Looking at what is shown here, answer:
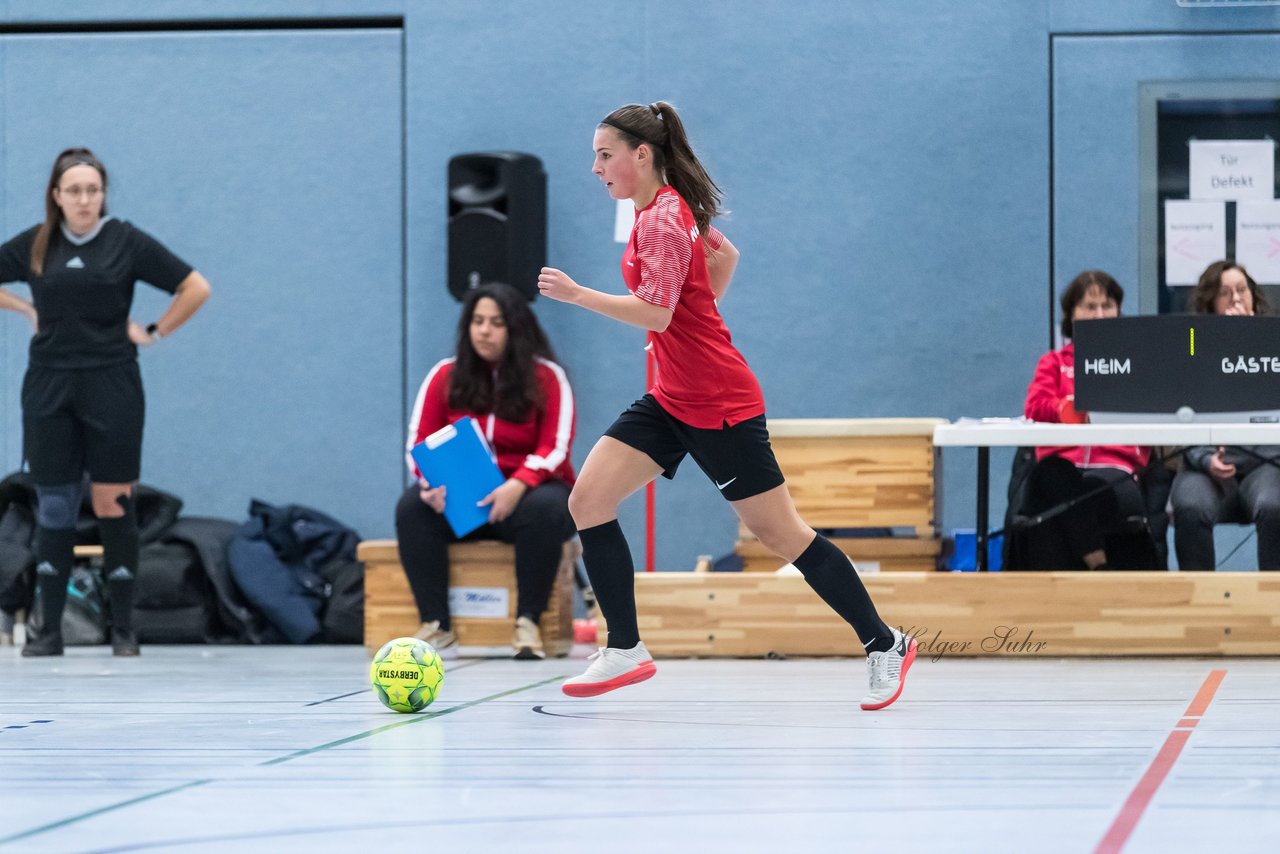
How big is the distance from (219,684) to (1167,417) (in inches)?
110

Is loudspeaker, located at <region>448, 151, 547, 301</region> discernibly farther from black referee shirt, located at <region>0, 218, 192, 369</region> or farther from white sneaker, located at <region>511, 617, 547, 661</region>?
white sneaker, located at <region>511, 617, 547, 661</region>

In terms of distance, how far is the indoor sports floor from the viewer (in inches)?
78.0

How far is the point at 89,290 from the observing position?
5.31m

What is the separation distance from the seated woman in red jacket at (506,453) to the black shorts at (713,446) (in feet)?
5.75

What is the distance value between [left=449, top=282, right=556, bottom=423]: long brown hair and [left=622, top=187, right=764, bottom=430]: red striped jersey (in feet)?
6.46

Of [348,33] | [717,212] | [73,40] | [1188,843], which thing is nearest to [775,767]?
[1188,843]

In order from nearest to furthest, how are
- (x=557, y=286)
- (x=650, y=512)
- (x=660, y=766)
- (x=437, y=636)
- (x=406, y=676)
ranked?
1. (x=660, y=766)
2. (x=557, y=286)
3. (x=406, y=676)
4. (x=437, y=636)
5. (x=650, y=512)

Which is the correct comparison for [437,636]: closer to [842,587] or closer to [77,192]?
[77,192]

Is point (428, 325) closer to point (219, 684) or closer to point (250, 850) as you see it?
point (219, 684)

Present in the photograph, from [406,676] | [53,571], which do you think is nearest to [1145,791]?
[406,676]

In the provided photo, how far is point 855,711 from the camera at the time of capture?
135 inches

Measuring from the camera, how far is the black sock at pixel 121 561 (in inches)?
213

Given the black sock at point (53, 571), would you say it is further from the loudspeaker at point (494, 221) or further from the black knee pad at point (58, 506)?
the loudspeaker at point (494, 221)

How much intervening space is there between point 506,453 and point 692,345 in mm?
2141
